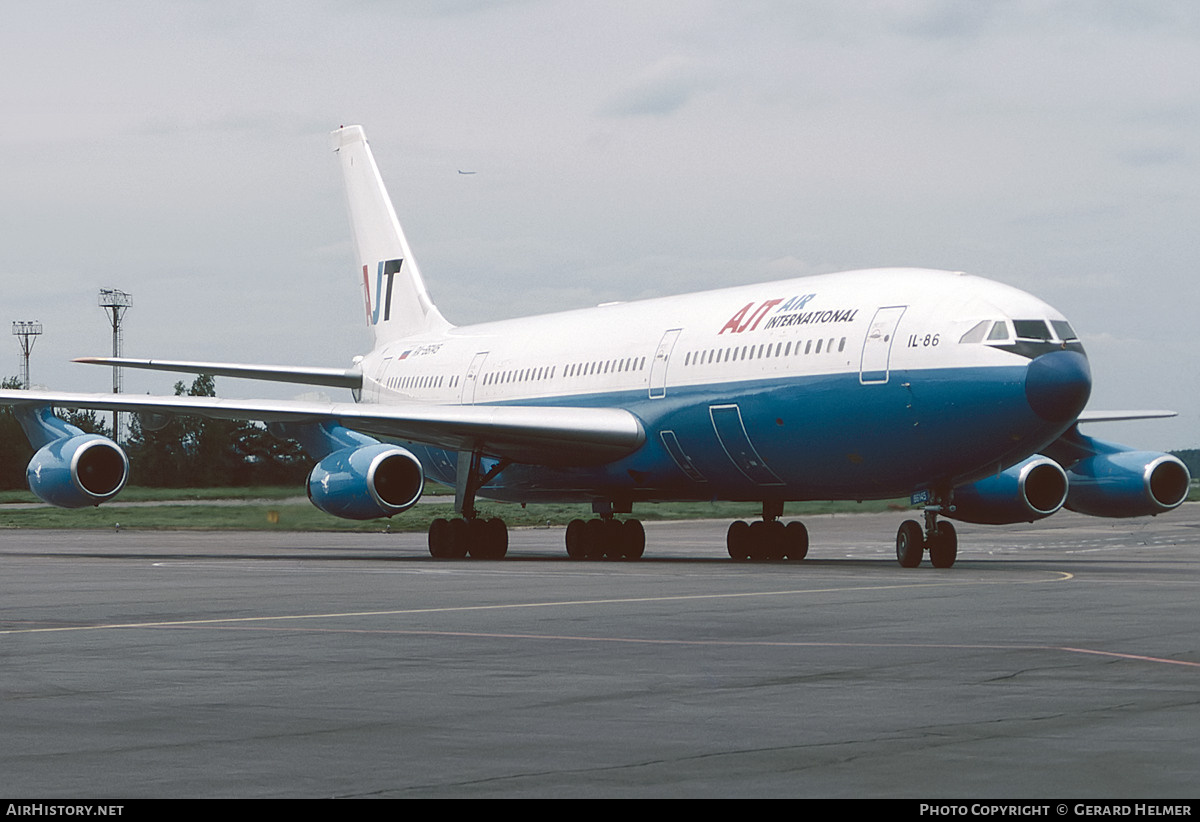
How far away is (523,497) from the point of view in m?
29.5

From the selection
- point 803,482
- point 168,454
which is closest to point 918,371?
point 803,482

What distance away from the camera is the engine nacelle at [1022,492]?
24609mm

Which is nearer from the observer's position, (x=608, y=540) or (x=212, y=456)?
(x=608, y=540)

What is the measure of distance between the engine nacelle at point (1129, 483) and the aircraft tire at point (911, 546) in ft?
20.1

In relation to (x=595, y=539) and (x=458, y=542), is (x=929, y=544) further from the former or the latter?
(x=458, y=542)

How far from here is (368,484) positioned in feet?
84.1

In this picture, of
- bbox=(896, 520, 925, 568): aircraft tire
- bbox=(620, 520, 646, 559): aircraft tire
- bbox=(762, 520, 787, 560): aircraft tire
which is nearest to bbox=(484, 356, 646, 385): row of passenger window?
bbox=(620, 520, 646, 559): aircraft tire

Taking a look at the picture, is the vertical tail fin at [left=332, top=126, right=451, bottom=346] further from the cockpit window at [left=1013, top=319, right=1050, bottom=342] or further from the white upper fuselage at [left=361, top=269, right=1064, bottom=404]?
the cockpit window at [left=1013, top=319, right=1050, bottom=342]

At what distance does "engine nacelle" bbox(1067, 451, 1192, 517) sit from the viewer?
26.0 metres

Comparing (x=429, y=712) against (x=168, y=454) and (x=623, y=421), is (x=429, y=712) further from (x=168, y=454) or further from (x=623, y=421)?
(x=168, y=454)

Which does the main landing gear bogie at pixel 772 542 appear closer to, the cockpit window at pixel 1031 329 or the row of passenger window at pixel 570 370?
the row of passenger window at pixel 570 370

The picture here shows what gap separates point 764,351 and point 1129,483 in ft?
22.6

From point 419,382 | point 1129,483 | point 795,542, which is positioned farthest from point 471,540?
point 1129,483

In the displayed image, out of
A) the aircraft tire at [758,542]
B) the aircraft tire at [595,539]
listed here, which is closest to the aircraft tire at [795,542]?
the aircraft tire at [758,542]
